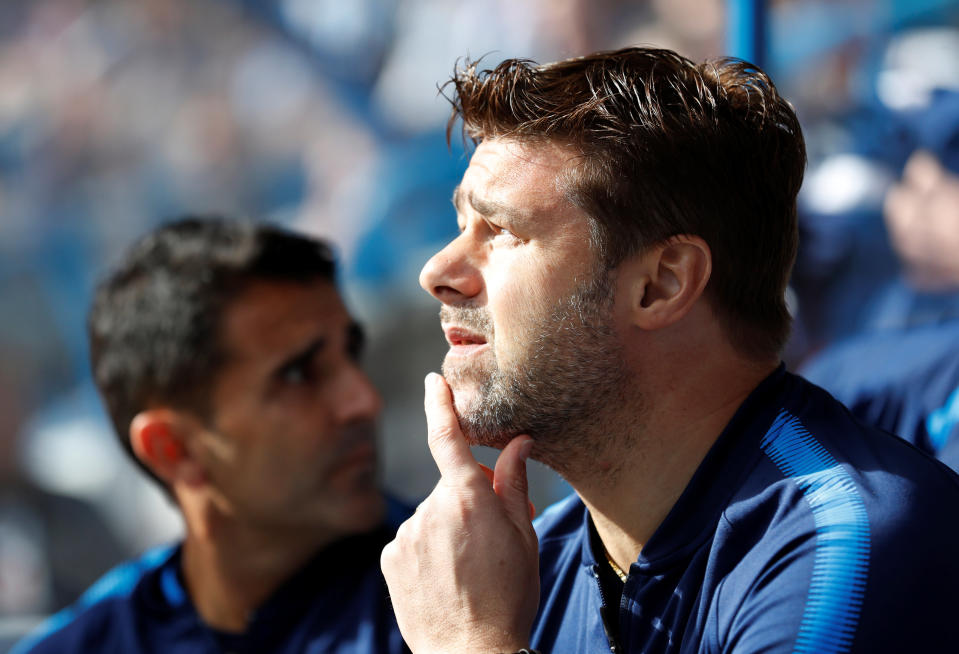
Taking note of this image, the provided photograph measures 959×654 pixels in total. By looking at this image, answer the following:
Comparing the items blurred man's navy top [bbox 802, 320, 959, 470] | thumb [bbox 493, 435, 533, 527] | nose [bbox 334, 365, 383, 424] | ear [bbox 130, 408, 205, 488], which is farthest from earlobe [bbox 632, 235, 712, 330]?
ear [bbox 130, 408, 205, 488]

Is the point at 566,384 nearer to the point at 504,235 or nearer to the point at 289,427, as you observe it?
the point at 504,235

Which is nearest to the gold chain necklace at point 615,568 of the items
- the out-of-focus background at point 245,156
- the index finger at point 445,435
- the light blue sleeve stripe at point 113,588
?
the index finger at point 445,435

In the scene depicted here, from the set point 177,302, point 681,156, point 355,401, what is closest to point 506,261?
point 681,156

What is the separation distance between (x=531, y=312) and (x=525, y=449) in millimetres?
177

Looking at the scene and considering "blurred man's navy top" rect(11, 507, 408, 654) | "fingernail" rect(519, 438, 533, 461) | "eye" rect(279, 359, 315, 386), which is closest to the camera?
"fingernail" rect(519, 438, 533, 461)

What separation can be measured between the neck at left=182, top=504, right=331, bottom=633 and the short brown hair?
3.40ft

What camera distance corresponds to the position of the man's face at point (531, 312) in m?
1.15

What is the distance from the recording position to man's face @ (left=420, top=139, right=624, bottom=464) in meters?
1.15

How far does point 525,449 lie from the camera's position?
1.17 meters

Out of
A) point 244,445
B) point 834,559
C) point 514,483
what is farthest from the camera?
point 244,445

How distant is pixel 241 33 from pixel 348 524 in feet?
7.82

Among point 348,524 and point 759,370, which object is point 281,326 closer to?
point 348,524

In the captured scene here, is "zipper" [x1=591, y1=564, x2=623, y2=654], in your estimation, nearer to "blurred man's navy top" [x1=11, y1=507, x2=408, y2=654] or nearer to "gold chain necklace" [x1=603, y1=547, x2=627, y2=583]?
"gold chain necklace" [x1=603, y1=547, x2=627, y2=583]

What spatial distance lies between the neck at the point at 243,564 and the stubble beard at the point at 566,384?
2.79 feet
